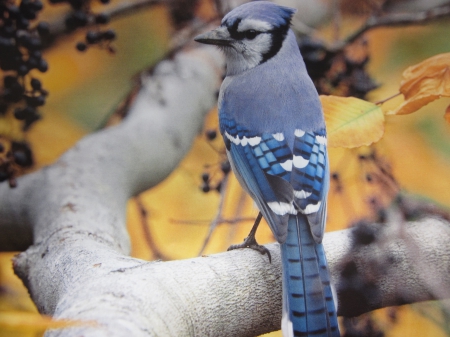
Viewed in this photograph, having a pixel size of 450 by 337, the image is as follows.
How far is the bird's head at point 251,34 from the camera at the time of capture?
1231mm

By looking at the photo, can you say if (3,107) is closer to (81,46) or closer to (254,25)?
(81,46)

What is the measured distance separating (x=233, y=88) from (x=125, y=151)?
1.36 ft

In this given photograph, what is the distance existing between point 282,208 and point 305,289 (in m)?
0.17

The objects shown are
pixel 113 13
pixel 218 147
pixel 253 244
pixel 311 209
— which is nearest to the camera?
pixel 311 209

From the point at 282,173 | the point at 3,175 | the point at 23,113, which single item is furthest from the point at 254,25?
the point at 3,175

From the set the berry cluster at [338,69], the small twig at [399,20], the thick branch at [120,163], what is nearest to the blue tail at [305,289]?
the thick branch at [120,163]

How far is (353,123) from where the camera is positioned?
102cm

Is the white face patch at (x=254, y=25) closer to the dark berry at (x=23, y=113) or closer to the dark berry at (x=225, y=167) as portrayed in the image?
the dark berry at (x=225, y=167)

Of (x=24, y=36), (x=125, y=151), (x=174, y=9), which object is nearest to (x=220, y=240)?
(x=125, y=151)

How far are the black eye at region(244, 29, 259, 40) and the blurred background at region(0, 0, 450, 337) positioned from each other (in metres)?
0.31

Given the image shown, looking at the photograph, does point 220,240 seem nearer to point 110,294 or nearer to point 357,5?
point 110,294

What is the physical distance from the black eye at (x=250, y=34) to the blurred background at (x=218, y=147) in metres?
0.31

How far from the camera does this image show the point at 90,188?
131 cm

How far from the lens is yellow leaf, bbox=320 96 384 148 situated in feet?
3.24
